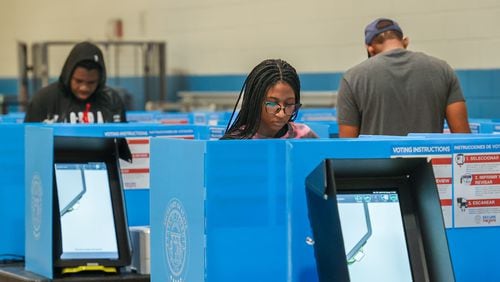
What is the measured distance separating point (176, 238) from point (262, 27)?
11.4m

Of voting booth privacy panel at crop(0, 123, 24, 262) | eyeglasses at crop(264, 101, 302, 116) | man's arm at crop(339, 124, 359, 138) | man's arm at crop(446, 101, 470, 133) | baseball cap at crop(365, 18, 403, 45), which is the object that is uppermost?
baseball cap at crop(365, 18, 403, 45)

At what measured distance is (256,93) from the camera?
453 cm

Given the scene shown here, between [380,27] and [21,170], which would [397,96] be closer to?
[380,27]

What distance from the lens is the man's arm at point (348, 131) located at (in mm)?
6812

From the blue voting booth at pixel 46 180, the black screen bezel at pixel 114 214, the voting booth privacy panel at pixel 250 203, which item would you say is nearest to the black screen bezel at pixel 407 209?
the voting booth privacy panel at pixel 250 203

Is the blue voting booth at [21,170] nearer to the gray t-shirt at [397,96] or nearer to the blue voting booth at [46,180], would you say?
the blue voting booth at [46,180]

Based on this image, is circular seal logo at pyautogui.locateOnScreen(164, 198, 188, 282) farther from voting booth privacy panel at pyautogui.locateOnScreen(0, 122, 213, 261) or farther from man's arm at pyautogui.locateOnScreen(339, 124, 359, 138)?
man's arm at pyautogui.locateOnScreen(339, 124, 359, 138)

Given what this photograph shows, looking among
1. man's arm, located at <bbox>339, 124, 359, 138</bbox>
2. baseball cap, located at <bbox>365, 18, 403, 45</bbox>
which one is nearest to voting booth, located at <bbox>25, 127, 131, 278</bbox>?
man's arm, located at <bbox>339, 124, 359, 138</bbox>

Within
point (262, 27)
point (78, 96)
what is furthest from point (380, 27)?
point (262, 27)

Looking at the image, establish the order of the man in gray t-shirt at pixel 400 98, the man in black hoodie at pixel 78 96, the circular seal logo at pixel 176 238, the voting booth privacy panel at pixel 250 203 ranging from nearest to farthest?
the voting booth privacy panel at pixel 250 203 < the circular seal logo at pixel 176 238 < the man in gray t-shirt at pixel 400 98 < the man in black hoodie at pixel 78 96

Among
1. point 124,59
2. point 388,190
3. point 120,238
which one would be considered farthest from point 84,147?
point 124,59

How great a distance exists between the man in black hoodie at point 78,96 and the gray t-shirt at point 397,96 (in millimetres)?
1596

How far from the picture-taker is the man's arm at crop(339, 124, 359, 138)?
22.4 ft

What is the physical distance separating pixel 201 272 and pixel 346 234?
47cm
